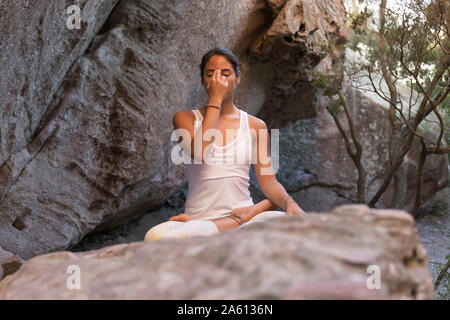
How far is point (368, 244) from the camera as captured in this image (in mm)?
1186

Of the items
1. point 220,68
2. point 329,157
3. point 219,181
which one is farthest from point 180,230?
point 329,157

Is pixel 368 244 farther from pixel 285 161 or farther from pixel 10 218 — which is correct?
pixel 285 161

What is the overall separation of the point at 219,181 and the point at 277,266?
5.60ft

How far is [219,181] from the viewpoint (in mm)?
2803

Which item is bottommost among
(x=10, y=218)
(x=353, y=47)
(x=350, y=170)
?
(x=10, y=218)

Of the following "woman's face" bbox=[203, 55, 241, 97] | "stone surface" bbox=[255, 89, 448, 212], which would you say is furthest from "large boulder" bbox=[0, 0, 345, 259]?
"stone surface" bbox=[255, 89, 448, 212]

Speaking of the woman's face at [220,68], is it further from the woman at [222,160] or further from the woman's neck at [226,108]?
the woman's neck at [226,108]

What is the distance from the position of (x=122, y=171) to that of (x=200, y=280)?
3.27 m

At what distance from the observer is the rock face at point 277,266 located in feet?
3.52

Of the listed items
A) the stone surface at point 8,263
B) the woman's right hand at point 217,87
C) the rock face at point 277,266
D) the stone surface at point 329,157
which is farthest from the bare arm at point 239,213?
the stone surface at point 329,157

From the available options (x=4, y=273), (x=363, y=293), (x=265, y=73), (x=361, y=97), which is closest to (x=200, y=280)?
(x=363, y=293)

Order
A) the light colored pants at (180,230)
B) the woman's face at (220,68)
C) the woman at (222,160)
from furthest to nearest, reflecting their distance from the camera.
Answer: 1. the woman's face at (220,68)
2. the woman at (222,160)
3. the light colored pants at (180,230)

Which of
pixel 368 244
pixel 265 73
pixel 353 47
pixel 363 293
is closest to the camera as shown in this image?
pixel 363 293

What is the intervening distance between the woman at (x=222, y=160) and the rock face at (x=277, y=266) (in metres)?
1.22
